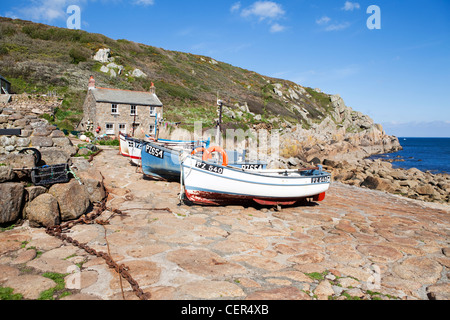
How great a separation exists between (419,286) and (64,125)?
107ft

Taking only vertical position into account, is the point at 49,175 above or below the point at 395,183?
above

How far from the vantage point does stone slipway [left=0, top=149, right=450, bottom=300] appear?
185 inches

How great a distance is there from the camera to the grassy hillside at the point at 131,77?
3566 cm

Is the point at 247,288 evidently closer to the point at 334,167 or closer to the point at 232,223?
the point at 232,223

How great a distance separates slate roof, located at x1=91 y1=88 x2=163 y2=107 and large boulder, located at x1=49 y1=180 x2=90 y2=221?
2306 cm

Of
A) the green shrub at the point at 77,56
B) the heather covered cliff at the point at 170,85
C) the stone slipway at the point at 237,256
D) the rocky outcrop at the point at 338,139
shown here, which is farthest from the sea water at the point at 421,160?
the green shrub at the point at 77,56

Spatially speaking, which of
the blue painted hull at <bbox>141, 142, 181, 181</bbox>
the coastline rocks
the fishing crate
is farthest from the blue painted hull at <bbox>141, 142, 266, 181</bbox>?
the coastline rocks

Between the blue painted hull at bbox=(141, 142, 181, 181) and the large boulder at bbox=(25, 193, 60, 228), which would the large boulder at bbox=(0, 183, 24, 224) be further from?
the blue painted hull at bbox=(141, 142, 181, 181)

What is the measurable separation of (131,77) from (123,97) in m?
15.5

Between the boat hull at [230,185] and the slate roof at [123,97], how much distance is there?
22393 mm

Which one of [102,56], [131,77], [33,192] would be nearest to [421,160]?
[131,77]

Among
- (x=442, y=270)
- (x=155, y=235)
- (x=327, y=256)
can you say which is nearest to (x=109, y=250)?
(x=155, y=235)

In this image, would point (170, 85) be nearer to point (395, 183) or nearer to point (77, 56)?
point (77, 56)

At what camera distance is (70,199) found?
7.61 m
